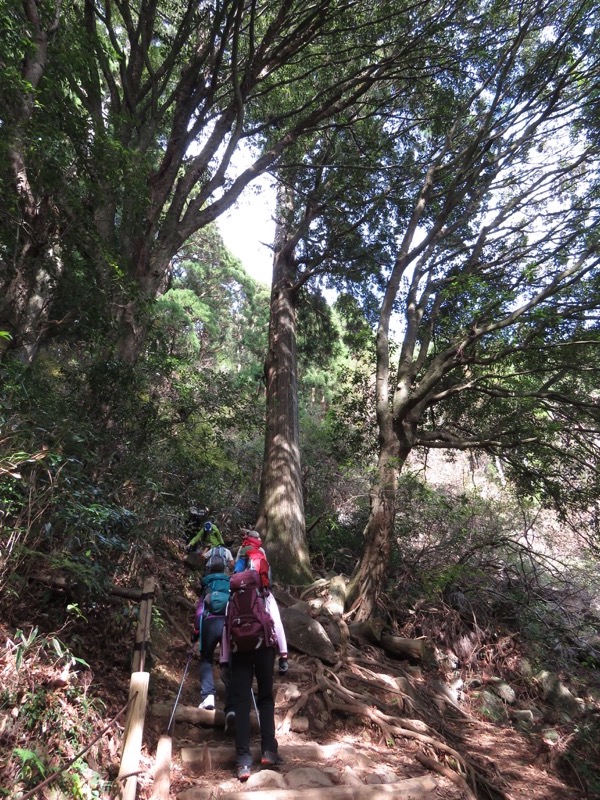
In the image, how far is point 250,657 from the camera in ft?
13.1

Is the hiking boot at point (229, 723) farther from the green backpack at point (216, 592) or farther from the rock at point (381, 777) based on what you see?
the rock at point (381, 777)

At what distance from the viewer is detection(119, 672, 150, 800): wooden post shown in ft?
9.75

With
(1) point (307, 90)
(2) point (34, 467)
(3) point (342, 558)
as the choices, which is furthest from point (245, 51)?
(3) point (342, 558)

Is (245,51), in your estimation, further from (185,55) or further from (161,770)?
(161,770)


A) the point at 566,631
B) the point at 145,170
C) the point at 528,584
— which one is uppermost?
the point at 145,170

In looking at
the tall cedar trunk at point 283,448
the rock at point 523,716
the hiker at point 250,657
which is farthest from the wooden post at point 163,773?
the rock at point 523,716

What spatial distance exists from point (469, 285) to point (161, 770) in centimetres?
679

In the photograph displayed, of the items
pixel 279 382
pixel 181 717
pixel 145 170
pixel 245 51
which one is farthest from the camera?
pixel 279 382

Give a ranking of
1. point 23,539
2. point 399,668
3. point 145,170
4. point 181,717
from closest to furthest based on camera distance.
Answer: point 23,539 < point 181,717 < point 145,170 < point 399,668

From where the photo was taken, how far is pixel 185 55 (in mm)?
9695

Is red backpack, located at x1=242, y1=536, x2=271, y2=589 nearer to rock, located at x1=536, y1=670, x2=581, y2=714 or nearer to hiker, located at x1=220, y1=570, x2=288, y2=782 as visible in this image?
hiker, located at x1=220, y1=570, x2=288, y2=782

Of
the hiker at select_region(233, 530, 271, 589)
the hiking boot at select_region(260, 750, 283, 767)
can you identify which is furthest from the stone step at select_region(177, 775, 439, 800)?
the hiker at select_region(233, 530, 271, 589)

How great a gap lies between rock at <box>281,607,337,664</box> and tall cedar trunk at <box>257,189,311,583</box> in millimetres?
1834

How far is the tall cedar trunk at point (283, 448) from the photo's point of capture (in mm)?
8695
